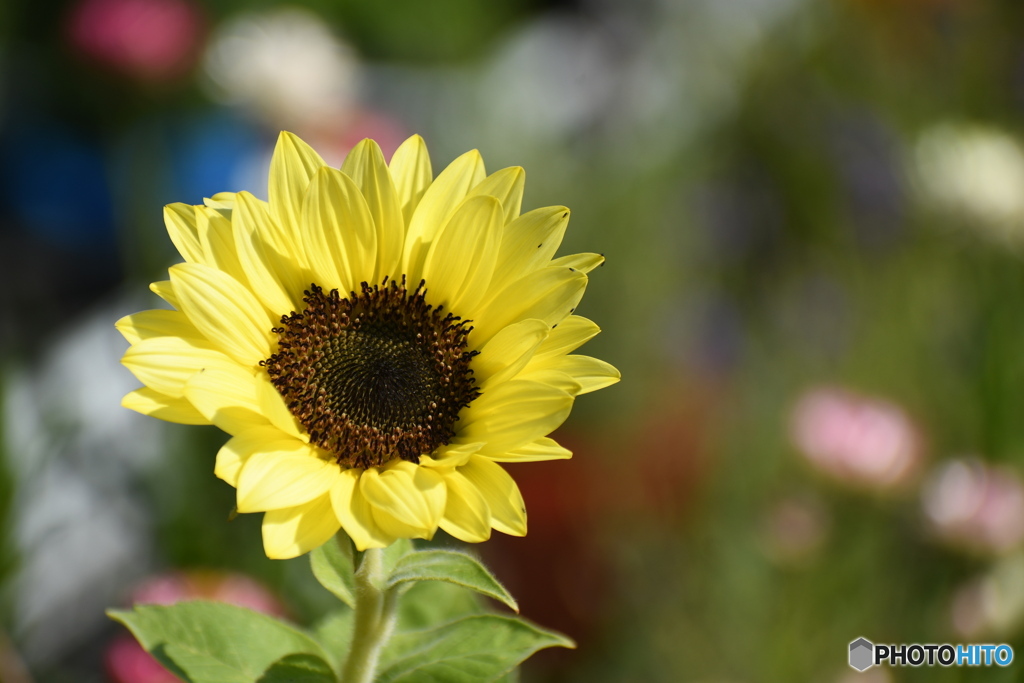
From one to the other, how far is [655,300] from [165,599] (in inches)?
43.9

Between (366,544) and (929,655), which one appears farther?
(929,655)

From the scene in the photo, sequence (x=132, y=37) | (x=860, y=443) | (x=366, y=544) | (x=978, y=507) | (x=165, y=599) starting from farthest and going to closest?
(x=132, y=37) → (x=860, y=443) → (x=978, y=507) → (x=165, y=599) → (x=366, y=544)

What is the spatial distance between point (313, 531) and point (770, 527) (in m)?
0.79

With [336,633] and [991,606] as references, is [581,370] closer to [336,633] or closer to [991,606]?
[336,633]

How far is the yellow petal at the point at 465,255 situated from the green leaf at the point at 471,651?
0.17 m

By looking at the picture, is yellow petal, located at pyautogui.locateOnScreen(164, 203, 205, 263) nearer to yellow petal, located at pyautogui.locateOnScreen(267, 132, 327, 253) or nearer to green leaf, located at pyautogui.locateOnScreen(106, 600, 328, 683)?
yellow petal, located at pyautogui.locateOnScreen(267, 132, 327, 253)

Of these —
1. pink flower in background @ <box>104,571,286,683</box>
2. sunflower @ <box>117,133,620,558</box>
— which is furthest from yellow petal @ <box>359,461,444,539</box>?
pink flower in background @ <box>104,571,286,683</box>

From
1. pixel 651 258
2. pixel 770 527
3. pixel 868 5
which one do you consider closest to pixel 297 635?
pixel 770 527

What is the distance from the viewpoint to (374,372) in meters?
0.54

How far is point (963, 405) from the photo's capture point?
1248 millimetres

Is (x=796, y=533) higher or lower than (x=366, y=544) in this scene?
higher

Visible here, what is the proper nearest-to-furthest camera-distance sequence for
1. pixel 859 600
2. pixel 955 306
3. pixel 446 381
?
pixel 446 381
pixel 859 600
pixel 955 306

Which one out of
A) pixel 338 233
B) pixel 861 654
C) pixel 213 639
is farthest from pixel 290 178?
pixel 861 654

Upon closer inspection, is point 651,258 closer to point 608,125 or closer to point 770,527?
point 608,125
